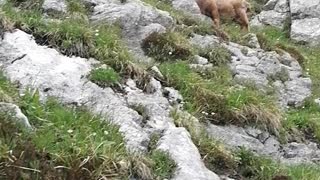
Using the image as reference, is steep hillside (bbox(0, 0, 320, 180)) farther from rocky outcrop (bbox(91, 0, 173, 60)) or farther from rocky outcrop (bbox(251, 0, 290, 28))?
rocky outcrop (bbox(251, 0, 290, 28))

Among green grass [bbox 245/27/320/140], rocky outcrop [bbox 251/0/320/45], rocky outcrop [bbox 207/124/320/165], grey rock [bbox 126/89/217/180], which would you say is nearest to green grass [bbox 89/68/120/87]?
grey rock [bbox 126/89/217/180]

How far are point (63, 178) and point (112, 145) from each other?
107 centimetres

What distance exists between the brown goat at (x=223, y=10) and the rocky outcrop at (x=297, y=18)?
3.22m

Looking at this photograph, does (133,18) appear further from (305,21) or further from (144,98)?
(305,21)

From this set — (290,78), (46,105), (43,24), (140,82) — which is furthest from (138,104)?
(290,78)

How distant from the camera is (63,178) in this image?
6734 mm

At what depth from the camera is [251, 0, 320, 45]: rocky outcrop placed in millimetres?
21250

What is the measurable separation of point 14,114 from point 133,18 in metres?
7.57

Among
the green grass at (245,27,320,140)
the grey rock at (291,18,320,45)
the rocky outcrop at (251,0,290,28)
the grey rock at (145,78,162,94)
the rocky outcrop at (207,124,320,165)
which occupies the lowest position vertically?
the rocky outcrop at (251,0,290,28)

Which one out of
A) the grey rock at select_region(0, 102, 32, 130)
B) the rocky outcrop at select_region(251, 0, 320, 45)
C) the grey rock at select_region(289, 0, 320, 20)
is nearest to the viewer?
the grey rock at select_region(0, 102, 32, 130)

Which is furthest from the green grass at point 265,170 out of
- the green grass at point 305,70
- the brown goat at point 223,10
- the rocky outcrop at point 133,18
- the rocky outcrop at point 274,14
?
the rocky outcrop at point 274,14

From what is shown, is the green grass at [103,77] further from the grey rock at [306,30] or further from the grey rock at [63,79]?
the grey rock at [306,30]

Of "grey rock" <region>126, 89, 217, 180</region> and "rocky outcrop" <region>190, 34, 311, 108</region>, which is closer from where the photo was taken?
"grey rock" <region>126, 89, 217, 180</region>

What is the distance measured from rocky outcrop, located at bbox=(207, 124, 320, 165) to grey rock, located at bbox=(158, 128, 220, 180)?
1.34 m
